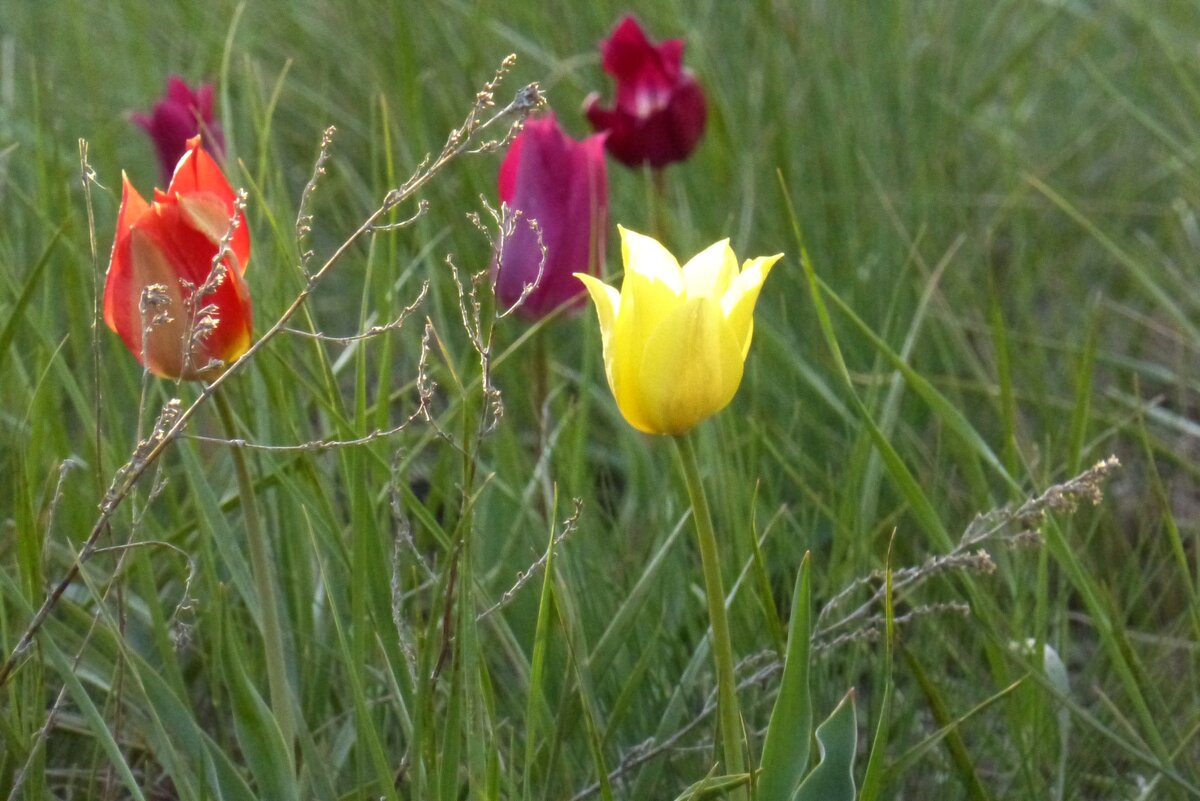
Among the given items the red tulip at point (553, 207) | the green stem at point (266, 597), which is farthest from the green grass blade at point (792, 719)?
the red tulip at point (553, 207)

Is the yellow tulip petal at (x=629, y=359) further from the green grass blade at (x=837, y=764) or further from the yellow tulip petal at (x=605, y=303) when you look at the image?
the green grass blade at (x=837, y=764)

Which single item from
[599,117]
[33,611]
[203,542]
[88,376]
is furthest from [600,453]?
[33,611]

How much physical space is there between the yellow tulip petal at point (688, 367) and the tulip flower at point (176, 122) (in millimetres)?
681

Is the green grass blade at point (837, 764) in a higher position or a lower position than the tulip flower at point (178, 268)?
lower

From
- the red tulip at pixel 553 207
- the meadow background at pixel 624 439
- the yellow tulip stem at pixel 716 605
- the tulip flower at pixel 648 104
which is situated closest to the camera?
the yellow tulip stem at pixel 716 605

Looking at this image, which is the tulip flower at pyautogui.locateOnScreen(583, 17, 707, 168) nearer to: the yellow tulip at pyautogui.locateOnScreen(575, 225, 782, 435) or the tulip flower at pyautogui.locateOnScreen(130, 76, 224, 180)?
the tulip flower at pyautogui.locateOnScreen(130, 76, 224, 180)

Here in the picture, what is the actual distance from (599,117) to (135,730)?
2.54 feet

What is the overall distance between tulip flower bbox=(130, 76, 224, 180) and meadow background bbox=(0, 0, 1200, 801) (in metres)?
0.08

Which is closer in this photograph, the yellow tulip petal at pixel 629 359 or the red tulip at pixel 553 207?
the yellow tulip petal at pixel 629 359

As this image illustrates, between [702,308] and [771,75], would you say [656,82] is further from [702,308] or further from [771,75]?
[702,308]

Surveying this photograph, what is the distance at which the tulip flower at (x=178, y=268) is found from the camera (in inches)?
25.9

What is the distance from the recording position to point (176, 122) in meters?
1.21

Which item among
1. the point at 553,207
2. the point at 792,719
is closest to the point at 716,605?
the point at 792,719

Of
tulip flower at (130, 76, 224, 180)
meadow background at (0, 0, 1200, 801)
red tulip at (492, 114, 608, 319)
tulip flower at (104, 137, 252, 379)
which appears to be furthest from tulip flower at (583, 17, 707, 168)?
tulip flower at (104, 137, 252, 379)
